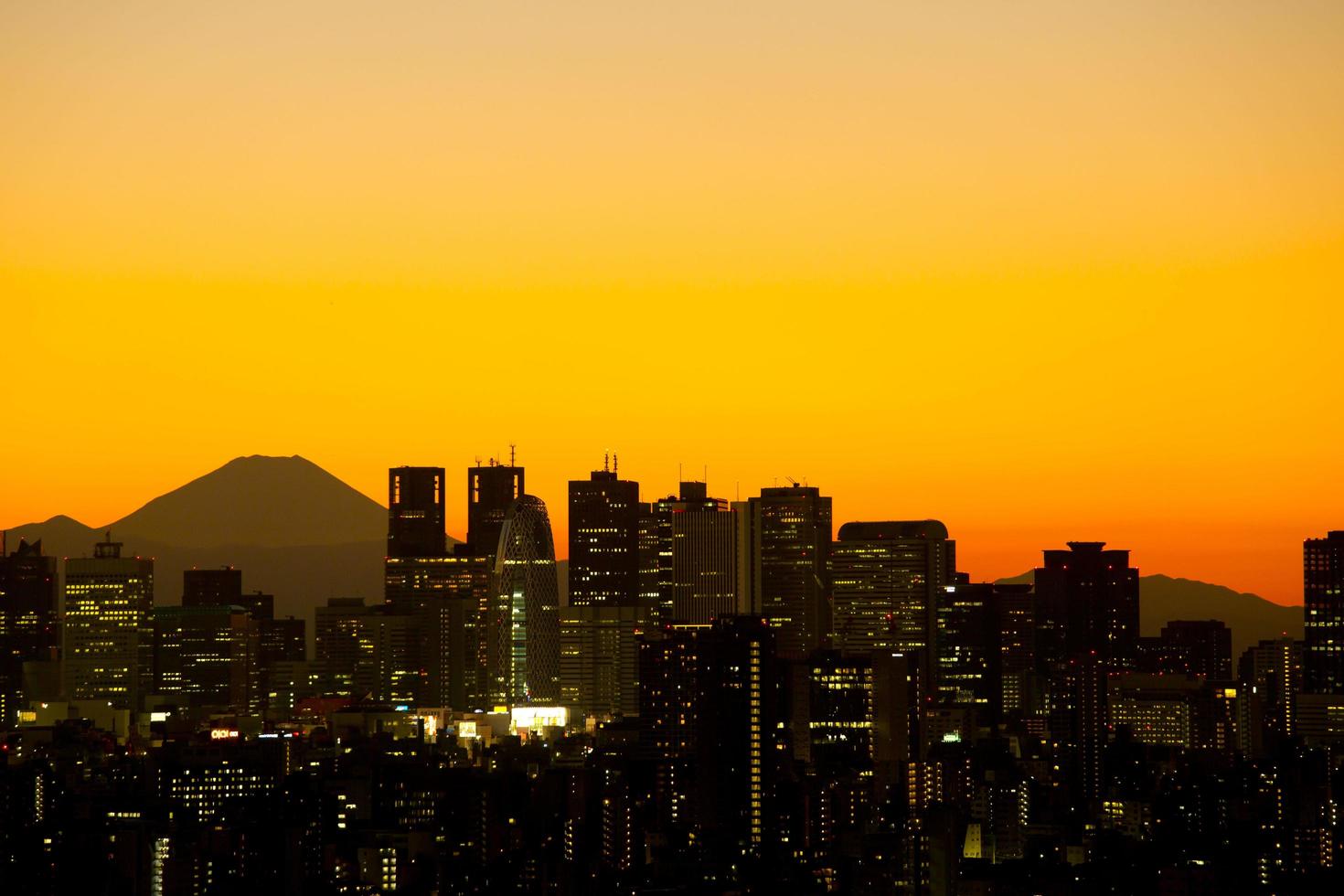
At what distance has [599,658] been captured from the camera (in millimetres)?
85938

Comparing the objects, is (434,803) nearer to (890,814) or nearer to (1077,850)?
(890,814)

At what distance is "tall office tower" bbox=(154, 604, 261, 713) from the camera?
86312 mm

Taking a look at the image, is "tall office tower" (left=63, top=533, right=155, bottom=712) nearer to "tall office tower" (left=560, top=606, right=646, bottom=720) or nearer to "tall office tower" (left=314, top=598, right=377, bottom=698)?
"tall office tower" (left=314, top=598, right=377, bottom=698)

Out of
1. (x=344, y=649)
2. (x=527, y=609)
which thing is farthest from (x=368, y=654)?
(x=527, y=609)

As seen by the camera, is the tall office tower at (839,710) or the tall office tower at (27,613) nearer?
the tall office tower at (839,710)

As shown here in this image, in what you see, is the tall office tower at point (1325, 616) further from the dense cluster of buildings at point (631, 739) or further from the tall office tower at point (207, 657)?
the tall office tower at point (207, 657)

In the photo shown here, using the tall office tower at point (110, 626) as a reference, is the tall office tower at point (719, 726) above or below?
below

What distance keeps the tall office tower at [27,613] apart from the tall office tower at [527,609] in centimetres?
1447

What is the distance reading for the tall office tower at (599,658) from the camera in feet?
272

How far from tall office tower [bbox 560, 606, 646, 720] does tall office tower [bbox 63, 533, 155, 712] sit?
14.2 meters

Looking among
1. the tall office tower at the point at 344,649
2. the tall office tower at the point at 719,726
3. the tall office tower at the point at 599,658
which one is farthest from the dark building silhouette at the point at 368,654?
the tall office tower at the point at 719,726

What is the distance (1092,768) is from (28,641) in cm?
3792

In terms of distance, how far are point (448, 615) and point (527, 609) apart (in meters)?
7.53

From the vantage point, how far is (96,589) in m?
87.8
